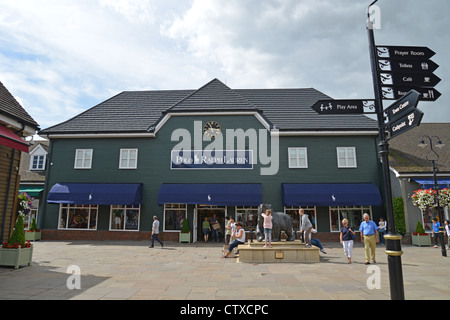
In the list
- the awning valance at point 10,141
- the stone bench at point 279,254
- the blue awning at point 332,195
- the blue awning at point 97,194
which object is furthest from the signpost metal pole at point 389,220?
the blue awning at point 97,194

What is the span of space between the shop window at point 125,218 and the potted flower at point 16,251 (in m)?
10.1

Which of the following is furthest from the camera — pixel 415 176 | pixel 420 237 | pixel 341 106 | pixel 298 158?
pixel 298 158

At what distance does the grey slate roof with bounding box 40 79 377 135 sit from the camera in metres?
21.6

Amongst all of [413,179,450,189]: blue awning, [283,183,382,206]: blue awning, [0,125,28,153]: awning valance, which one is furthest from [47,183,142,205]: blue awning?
[413,179,450,189]: blue awning

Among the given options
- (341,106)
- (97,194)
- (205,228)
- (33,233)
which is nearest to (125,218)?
(97,194)

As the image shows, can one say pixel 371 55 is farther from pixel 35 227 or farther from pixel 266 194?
pixel 35 227

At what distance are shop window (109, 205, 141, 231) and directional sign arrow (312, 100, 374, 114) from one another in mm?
17530

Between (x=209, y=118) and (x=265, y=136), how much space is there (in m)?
4.50

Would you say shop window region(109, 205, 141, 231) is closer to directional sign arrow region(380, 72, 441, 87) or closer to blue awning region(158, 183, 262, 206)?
blue awning region(158, 183, 262, 206)

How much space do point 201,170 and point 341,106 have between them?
50.6 feet

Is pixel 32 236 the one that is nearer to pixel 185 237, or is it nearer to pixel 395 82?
pixel 185 237

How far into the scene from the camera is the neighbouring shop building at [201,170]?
1989cm

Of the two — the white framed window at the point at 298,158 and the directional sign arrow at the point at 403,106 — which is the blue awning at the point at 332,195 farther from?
the directional sign arrow at the point at 403,106

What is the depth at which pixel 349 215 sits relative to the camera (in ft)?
66.3
